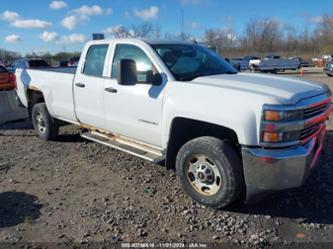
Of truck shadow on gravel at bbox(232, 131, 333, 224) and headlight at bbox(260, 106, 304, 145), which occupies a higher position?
headlight at bbox(260, 106, 304, 145)

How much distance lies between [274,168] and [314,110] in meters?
0.84

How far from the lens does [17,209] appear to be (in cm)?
443

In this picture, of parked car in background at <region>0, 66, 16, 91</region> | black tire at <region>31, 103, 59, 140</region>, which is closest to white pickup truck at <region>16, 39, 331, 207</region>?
black tire at <region>31, 103, 59, 140</region>

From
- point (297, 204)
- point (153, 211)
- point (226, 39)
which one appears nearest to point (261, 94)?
point (297, 204)

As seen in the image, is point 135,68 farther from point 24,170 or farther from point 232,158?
point 24,170

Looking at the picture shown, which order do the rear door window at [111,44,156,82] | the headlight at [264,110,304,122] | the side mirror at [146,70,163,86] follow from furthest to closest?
the rear door window at [111,44,156,82] → the side mirror at [146,70,163,86] → the headlight at [264,110,304,122]

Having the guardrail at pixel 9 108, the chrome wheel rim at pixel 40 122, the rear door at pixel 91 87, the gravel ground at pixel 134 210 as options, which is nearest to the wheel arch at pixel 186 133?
the gravel ground at pixel 134 210

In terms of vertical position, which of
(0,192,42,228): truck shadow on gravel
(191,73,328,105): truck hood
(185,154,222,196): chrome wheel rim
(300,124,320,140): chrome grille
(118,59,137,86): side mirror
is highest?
(118,59,137,86): side mirror

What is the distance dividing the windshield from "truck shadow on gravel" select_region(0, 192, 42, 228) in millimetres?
2339

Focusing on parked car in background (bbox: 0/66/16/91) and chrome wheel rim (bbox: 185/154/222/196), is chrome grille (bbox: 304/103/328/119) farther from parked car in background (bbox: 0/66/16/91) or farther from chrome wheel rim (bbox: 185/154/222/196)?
parked car in background (bbox: 0/66/16/91)

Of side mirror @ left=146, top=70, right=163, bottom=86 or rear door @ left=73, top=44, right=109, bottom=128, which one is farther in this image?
rear door @ left=73, top=44, right=109, bottom=128

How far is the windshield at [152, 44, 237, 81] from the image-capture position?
15.9 feet

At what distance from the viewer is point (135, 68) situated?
4.71 m

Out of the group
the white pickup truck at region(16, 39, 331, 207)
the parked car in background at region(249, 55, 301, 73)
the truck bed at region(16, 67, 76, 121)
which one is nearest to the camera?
Answer: the white pickup truck at region(16, 39, 331, 207)
